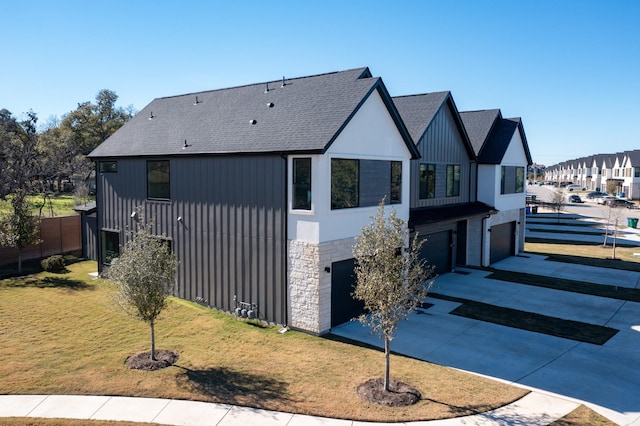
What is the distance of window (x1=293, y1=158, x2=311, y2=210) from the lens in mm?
14477

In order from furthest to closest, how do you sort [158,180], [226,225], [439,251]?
[439,251] → [158,180] → [226,225]

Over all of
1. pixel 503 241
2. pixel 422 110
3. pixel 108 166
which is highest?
pixel 422 110

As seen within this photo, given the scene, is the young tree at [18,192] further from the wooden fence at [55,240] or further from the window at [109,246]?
the window at [109,246]

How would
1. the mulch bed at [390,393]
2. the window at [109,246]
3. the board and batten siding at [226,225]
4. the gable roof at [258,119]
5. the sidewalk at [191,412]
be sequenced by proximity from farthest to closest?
the window at [109,246] < the board and batten siding at [226,225] < the gable roof at [258,119] < the mulch bed at [390,393] < the sidewalk at [191,412]

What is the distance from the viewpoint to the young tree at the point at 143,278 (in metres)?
11.7

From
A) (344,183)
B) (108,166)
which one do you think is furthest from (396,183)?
(108,166)

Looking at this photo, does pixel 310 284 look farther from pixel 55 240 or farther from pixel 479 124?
pixel 479 124

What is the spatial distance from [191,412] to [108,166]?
15133mm

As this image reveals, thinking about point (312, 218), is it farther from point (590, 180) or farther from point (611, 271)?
point (590, 180)

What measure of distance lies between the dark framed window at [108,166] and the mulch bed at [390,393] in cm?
1578

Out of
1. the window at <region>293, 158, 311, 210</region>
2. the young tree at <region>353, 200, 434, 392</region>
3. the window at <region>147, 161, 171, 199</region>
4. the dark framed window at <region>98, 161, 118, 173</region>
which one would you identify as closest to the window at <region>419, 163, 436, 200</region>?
the window at <region>293, 158, 311, 210</region>

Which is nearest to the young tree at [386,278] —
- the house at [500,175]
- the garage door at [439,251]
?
the garage door at [439,251]

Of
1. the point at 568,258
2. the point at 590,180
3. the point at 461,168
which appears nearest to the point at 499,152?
the point at 461,168

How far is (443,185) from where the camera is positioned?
2395 cm
